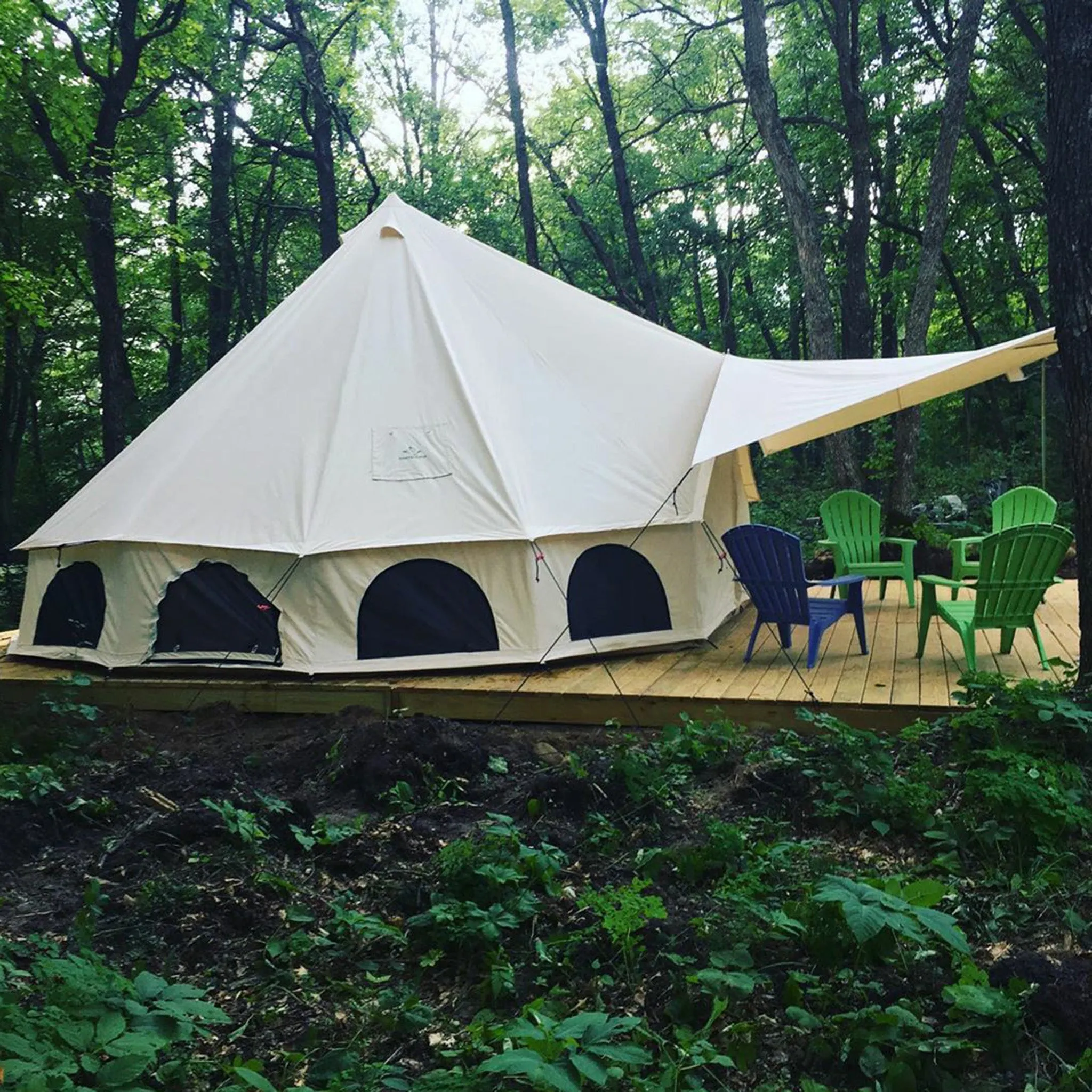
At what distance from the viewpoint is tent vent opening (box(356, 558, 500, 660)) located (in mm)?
6793

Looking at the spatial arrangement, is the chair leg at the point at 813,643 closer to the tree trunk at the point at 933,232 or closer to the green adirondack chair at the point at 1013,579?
the green adirondack chair at the point at 1013,579

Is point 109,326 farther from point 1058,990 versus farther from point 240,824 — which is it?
point 1058,990

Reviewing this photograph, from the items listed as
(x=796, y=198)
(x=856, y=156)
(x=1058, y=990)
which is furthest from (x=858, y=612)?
(x=856, y=156)

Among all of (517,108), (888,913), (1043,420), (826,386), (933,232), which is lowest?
(888,913)

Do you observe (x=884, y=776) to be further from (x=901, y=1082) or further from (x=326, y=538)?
(x=326, y=538)

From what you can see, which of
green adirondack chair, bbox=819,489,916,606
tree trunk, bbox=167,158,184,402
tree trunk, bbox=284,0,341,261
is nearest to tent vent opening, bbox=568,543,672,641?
green adirondack chair, bbox=819,489,916,606

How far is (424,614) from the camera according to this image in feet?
22.5

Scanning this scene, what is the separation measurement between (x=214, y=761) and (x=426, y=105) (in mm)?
24103

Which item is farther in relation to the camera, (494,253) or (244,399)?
(494,253)

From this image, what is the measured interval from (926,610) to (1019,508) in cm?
275

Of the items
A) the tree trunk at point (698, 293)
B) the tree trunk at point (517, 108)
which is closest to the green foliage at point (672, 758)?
the tree trunk at point (517, 108)

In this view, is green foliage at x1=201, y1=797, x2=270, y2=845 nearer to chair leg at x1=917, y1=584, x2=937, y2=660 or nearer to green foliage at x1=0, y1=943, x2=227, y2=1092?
green foliage at x1=0, y1=943, x2=227, y2=1092

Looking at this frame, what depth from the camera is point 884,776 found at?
4082 millimetres

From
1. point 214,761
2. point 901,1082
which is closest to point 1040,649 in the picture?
point 901,1082
